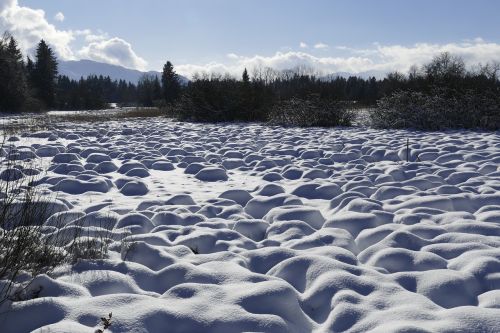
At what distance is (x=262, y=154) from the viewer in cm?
832

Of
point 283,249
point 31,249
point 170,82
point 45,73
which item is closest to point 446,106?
point 283,249

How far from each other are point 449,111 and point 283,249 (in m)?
10.8

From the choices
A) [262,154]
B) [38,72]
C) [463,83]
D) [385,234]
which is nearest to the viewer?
[385,234]

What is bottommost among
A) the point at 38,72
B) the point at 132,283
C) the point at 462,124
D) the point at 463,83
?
the point at 132,283

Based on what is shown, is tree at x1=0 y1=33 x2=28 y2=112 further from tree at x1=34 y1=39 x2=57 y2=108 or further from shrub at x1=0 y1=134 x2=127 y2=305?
shrub at x1=0 y1=134 x2=127 y2=305

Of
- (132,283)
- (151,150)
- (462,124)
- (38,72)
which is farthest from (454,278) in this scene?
(38,72)

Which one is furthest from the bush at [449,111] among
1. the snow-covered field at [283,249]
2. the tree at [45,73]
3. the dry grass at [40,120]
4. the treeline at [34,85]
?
the tree at [45,73]

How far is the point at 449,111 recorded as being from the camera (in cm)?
1191

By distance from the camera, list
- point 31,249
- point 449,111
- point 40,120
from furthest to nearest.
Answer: point 40,120
point 449,111
point 31,249

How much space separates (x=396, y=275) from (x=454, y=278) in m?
0.36

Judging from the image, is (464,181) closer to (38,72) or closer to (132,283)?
(132,283)

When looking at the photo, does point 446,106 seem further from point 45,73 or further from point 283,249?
point 45,73

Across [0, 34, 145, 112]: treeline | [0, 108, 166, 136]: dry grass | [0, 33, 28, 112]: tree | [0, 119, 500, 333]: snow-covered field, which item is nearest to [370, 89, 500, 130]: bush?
[0, 119, 500, 333]: snow-covered field

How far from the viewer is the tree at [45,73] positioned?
152ft
